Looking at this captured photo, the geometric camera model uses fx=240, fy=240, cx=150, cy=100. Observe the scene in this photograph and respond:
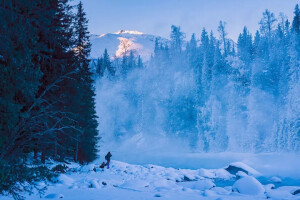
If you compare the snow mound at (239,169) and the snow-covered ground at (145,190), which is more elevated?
the snow-covered ground at (145,190)

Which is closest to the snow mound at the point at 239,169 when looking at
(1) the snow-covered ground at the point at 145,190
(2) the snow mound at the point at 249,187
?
(1) the snow-covered ground at the point at 145,190

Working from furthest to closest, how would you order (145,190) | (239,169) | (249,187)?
(239,169), (249,187), (145,190)

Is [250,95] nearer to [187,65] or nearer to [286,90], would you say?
[286,90]

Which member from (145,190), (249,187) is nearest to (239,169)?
(249,187)

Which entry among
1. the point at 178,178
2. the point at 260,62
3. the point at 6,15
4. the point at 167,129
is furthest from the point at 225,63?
the point at 6,15

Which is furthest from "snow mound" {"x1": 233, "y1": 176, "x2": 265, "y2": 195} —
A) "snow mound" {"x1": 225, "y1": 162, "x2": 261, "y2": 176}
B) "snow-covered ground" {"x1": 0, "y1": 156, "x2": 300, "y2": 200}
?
"snow mound" {"x1": 225, "y1": 162, "x2": 261, "y2": 176}

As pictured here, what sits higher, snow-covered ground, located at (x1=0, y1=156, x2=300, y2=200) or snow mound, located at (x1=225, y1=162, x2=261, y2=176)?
snow-covered ground, located at (x1=0, y1=156, x2=300, y2=200)

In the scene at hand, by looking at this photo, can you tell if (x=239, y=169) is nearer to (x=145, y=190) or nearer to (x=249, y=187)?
(x=249, y=187)

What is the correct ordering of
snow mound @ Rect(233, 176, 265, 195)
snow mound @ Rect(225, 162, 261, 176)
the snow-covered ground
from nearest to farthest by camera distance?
1. the snow-covered ground
2. snow mound @ Rect(233, 176, 265, 195)
3. snow mound @ Rect(225, 162, 261, 176)

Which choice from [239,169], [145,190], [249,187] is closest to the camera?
[145,190]

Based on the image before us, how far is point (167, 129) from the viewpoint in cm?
6806

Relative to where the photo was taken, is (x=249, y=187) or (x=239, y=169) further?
(x=239, y=169)

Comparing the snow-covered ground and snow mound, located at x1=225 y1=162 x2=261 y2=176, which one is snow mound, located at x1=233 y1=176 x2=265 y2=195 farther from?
snow mound, located at x1=225 y1=162 x2=261 y2=176

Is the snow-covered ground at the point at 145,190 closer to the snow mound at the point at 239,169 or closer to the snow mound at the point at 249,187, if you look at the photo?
the snow mound at the point at 249,187
